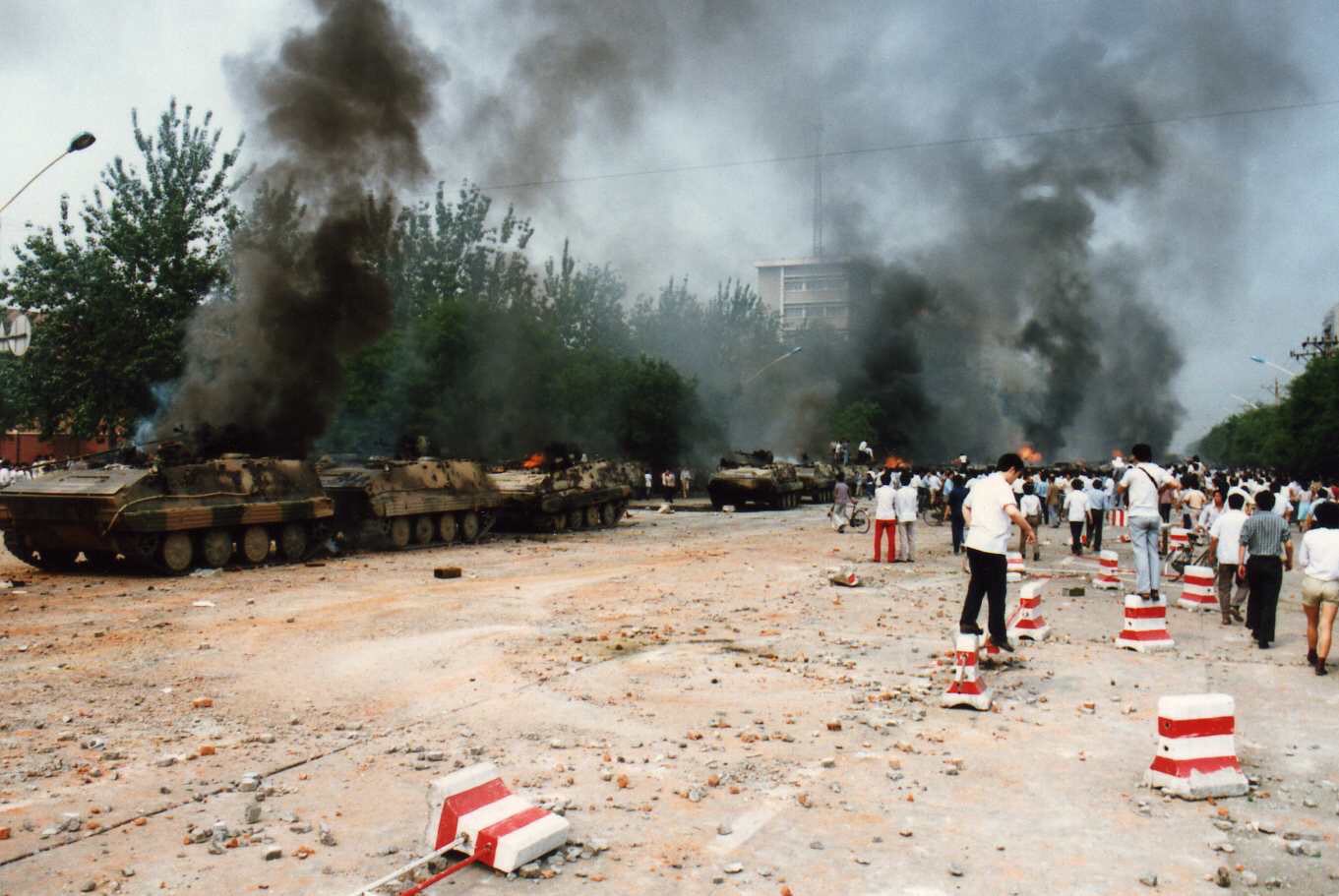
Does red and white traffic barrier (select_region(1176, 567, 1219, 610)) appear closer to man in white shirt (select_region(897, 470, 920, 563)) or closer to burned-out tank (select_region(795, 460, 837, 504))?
man in white shirt (select_region(897, 470, 920, 563))

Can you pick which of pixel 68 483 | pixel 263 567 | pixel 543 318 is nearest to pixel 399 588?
pixel 263 567

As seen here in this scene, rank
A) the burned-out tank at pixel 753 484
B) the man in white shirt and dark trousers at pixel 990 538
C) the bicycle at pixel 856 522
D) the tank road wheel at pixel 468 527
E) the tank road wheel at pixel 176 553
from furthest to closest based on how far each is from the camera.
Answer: the burned-out tank at pixel 753 484, the bicycle at pixel 856 522, the tank road wheel at pixel 468 527, the tank road wheel at pixel 176 553, the man in white shirt and dark trousers at pixel 990 538

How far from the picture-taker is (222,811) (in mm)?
5480

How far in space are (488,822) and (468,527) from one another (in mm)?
18343

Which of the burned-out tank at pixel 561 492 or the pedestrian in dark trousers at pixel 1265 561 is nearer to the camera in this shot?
the pedestrian in dark trousers at pixel 1265 561

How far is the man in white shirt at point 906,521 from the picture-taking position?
17.9 metres

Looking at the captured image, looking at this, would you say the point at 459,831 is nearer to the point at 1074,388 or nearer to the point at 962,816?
the point at 962,816

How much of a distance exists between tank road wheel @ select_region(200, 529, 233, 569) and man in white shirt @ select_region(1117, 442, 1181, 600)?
41.8ft

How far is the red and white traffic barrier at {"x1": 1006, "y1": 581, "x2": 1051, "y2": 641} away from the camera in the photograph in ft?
34.4

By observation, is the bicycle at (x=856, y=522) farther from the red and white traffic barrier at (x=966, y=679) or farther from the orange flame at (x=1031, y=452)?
the orange flame at (x=1031, y=452)

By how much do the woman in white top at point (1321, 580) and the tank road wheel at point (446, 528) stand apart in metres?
16.1

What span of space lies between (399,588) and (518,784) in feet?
29.7

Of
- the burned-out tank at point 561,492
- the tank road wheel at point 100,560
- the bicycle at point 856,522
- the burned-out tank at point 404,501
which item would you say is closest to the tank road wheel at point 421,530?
the burned-out tank at point 404,501

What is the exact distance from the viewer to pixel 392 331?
3412 cm
